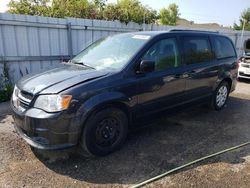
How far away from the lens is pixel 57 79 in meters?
3.42

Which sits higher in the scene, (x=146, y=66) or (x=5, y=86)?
(x=146, y=66)

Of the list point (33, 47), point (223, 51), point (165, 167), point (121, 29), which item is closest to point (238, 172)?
point (165, 167)

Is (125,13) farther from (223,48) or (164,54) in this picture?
(164,54)

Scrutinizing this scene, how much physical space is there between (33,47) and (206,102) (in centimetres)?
484

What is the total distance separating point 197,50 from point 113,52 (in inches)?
71.5

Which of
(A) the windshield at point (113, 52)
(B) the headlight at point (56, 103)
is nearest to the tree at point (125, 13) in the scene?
(A) the windshield at point (113, 52)

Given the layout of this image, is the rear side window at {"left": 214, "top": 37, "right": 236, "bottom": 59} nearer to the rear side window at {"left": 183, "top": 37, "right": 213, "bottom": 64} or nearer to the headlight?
the rear side window at {"left": 183, "top": 37, "right": 213, "bottom": 64}

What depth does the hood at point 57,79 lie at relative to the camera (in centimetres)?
321

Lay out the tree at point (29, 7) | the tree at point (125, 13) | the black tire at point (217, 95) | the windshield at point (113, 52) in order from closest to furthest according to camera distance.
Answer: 1. the windshield at point (113, 52)
2. the black tire at point (217, 95)
3. the tree at point (125, 13)
4. the tree at point (29, 7)

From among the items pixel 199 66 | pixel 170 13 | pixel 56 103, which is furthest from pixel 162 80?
pixel 170 13

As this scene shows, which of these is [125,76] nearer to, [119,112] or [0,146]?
[119,112]

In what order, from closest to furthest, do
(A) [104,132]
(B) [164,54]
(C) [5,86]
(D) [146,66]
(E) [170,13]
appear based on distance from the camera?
(A) [104,132] < (D) [146,66] < (B) [164,54] < (C) [5,86] < (E) [170,13]

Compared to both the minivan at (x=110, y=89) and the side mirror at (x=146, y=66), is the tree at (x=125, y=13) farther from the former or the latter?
the side mirror at (x=146, y=66)

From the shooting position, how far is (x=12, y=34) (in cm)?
645
